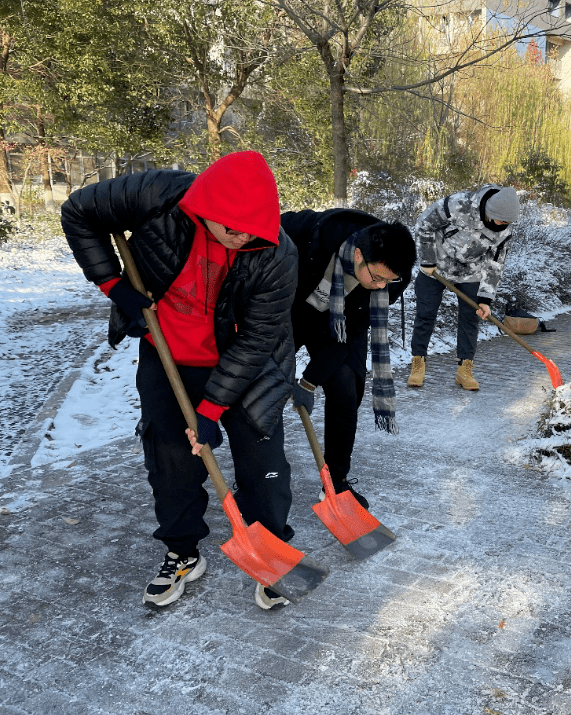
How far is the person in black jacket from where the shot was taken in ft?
10.6

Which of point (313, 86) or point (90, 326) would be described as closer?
point (90, 326)

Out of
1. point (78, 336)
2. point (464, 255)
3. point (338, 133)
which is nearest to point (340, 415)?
point (464, 255)

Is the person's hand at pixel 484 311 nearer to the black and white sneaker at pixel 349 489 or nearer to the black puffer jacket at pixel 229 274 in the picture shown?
the black and white sneaker at pixel 349 489

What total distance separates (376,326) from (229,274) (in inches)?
49.4

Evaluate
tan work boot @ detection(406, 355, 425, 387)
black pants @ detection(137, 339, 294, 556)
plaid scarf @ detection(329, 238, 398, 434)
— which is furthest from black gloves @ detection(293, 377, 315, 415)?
tan work boot @ detection(406, 355, 425, 387)

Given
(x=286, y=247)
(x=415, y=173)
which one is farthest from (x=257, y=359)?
(x=415, y=173)

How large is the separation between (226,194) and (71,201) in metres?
0.69

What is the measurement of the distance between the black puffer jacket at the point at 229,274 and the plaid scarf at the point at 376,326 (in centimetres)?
66

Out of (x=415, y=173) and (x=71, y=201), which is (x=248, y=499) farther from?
(x=415, y=173)

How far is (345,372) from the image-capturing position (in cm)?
354

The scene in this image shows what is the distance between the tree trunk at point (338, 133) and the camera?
29.8 feet

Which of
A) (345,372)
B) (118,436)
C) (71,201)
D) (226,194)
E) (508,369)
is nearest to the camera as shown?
(226,194)

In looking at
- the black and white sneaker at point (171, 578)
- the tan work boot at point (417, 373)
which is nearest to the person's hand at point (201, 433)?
the black and white sneaker at point (171, 578)

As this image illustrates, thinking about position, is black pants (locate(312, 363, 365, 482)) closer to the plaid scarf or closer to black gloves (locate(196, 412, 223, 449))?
the plaid scarf
